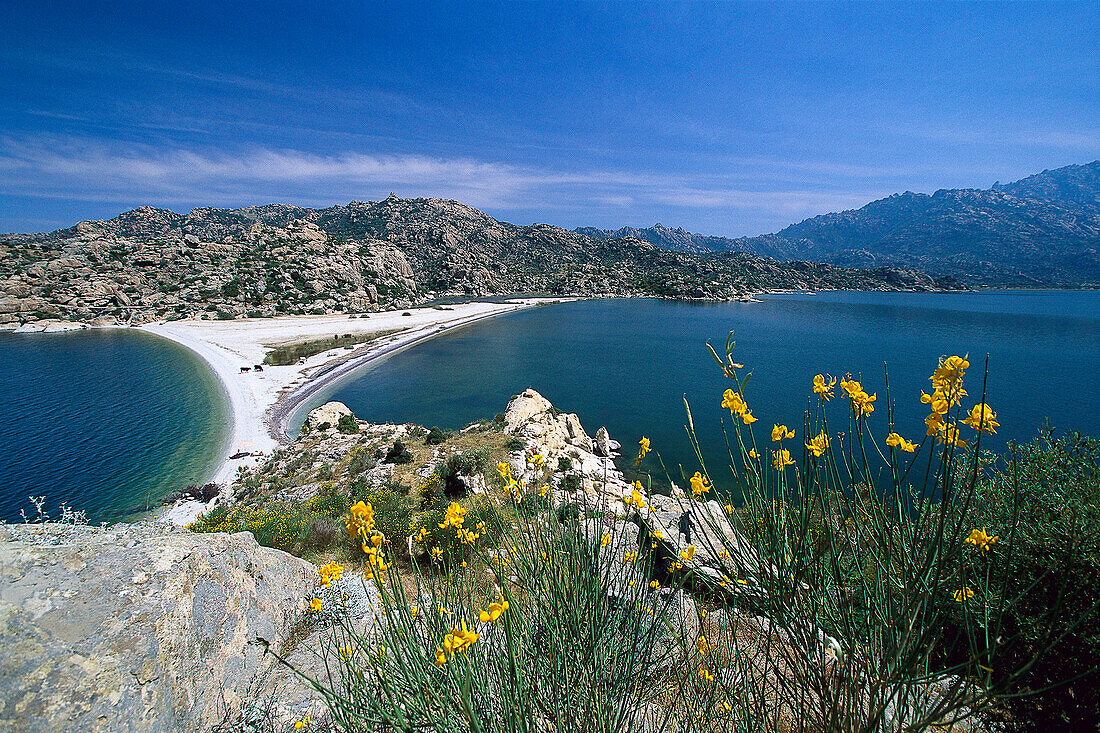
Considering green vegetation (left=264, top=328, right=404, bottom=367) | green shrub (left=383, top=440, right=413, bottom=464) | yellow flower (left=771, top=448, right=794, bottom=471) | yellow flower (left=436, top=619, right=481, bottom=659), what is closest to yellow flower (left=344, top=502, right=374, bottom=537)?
yellow flower (left=436, top=619, right=481, bottom=659)

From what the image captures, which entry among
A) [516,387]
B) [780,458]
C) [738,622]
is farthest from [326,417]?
[780,458]

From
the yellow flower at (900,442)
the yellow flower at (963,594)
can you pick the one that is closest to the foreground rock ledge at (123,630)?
the yellow flower at (963,594)

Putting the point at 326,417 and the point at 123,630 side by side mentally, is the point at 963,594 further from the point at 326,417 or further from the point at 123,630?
the point at 326,417

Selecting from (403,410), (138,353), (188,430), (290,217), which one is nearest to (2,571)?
(188,430)

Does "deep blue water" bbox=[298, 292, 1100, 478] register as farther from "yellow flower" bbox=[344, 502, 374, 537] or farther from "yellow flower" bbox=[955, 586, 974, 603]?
"yellow flower" bbox=[344, 502, 374, 537]

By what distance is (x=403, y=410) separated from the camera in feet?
80.9

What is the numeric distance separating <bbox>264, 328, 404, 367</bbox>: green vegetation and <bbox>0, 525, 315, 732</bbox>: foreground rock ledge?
32572 mm

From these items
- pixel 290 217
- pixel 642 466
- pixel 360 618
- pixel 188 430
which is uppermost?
pixel 290 217

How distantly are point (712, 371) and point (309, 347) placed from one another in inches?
1327

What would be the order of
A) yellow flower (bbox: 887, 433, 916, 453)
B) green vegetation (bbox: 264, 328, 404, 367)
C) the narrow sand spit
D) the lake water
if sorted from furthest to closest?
1. green vegetation (bbox: 264, 328, 404, 367)
2. the narrow sand spit
3. the lake water
4. yellow flower (bbox: 887, 433, 916, 453)

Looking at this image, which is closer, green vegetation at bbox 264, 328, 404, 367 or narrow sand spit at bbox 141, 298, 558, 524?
narrow sand spit at bbox 141, 298, 558, 524

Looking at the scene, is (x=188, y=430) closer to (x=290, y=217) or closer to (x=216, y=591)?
(x=216, y=591)

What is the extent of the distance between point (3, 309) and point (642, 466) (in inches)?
2728

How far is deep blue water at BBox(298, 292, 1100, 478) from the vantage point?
69.9 ft
